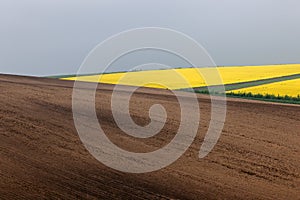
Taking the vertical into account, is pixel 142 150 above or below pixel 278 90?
below

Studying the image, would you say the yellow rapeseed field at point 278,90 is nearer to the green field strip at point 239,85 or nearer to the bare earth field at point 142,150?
the green field strip at point 239,85

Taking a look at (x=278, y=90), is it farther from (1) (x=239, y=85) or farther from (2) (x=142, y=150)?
(2) (x=142, y=150)

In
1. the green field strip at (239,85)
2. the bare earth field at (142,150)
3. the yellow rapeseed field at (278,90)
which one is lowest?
A: the bare earth field at (142,150)

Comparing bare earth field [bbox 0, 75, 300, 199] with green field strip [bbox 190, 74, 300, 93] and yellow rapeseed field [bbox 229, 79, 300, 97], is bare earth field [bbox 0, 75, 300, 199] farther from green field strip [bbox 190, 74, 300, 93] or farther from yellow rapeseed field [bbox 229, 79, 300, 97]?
green field strip [bbox 190, 74, 300, 93]

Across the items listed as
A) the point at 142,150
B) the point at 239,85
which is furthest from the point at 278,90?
the point at 142,150

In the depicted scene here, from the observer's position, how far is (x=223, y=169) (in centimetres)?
1259

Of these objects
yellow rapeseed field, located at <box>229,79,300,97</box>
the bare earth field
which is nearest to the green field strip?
yellow rapeseed field, located at <box>229,79,300,97</box>

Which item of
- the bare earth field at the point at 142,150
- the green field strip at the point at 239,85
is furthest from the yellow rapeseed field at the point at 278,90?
the bare earth field at the point at 142,150

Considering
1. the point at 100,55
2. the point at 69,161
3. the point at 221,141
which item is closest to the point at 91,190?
the point at 69,161

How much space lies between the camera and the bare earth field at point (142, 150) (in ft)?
34.7

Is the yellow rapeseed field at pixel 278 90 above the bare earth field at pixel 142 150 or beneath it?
above

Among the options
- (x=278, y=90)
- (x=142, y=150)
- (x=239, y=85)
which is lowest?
(x=142, y=150)

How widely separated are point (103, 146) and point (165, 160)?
7.28 feet

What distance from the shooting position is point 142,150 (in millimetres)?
13953
